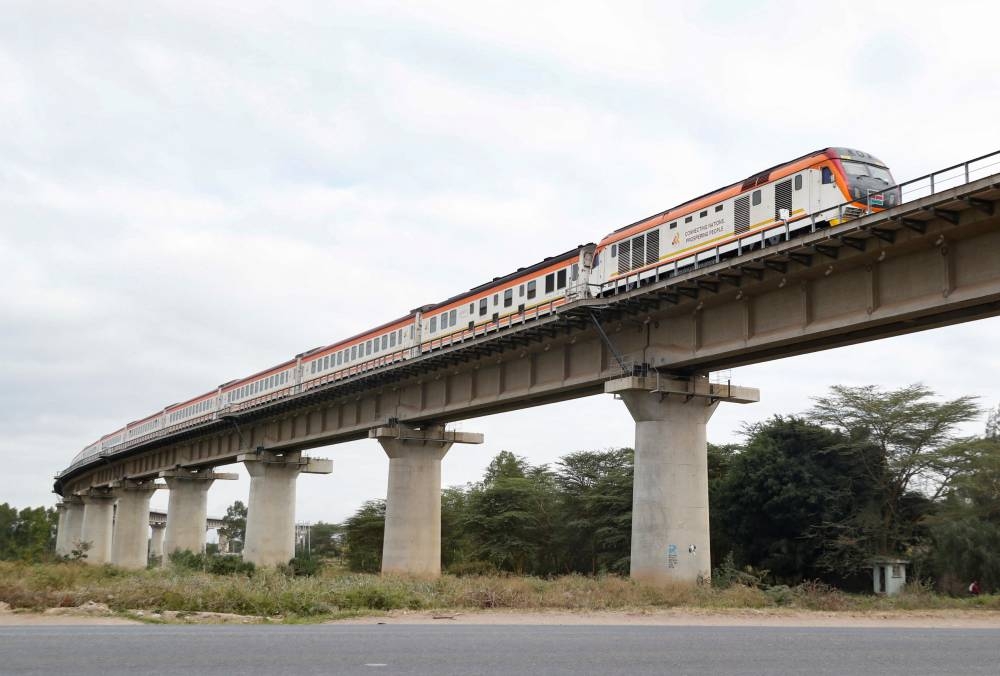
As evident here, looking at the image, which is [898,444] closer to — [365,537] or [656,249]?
[656,249]

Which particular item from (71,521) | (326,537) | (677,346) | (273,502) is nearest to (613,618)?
(677,346)

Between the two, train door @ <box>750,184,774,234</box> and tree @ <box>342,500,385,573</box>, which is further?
tree @ <box>342,500,385,573</box>

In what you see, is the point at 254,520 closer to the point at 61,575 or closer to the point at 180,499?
the point at 180,499

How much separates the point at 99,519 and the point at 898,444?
9073 cm

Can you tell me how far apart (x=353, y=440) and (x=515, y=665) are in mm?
45315

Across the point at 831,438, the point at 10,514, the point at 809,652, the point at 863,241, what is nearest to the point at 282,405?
the point at 831,438

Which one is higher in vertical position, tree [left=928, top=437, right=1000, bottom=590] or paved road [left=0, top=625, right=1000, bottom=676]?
tree [left=928, top=437, right=1000, bottom=590]

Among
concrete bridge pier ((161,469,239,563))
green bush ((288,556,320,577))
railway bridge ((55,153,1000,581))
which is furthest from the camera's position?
concrete bridge pier ((161,469,239,563))

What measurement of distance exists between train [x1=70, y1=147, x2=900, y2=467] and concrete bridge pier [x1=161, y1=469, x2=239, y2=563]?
28.7m

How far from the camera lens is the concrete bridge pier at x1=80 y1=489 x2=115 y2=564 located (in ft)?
351

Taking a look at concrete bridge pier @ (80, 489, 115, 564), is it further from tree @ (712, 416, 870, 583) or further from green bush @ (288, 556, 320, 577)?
tree @ (712, 416, 870, 583)

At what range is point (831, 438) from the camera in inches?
1939

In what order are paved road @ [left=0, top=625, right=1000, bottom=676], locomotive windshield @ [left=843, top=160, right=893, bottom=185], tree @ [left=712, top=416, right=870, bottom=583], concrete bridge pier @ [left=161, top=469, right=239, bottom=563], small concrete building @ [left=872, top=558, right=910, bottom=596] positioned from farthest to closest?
concrete bridge pier @ [left=161, top=469, right=239, bottom=563], tree @ [left=712, top=416, right=870, bottom=583], small concrete building @ [left=872, top=558, right=910, bottom=596], locomotive windshield @ [left=843, top=160, right=893, bottom=185], paved road @ [left=0, top=625, right=1000, bottom=676]

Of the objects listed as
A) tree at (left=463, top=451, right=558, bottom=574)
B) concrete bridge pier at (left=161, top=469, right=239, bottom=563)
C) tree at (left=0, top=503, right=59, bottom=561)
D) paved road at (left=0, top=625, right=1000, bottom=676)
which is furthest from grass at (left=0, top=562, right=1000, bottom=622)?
tree at (left=0, top=503, right=59, bottom=561)
